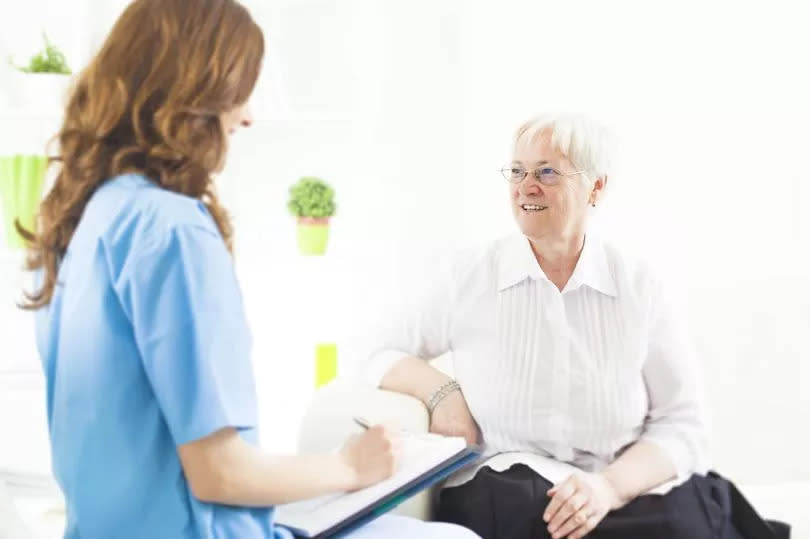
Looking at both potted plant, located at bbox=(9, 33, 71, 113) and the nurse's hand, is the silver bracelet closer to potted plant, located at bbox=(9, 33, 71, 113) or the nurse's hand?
the nurse's hand

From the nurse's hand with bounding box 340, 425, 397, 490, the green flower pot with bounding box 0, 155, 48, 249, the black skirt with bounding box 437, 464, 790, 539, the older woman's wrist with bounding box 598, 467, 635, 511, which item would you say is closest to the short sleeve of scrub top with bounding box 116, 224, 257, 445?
the nurse's hand with bounding box 340, 425, 397, 490

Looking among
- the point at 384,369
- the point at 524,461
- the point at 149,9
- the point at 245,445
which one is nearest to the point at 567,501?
the point at 524,461

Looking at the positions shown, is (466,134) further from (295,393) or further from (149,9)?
(149,9)

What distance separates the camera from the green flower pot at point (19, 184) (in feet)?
8.11

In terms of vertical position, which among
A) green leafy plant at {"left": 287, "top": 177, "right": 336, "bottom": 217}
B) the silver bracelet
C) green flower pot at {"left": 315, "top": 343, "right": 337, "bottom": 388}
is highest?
green leafy plant at {"left": 287, "top": 177, "right": 336, "bottom": 217}

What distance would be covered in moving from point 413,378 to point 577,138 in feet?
1.90

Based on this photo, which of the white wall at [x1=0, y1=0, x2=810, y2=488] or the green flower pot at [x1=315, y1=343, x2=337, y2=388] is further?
the white wall at [x1=0, y1=0, x2=810, y2=488]

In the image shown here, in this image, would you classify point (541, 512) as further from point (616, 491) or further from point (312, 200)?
point (312, 200)

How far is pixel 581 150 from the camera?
1849 mm

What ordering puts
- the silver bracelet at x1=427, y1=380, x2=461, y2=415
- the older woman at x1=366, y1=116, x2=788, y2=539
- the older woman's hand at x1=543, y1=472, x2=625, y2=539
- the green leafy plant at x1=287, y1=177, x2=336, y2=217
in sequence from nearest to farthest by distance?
1. the older woman's hand at x1=543, y1=472, x2=625, y2=539
2. the older woman at x1=366, y1=116, x2=788, y2=539
3. the silver bracelet at x1=427, y1=380, x2=461, y2=415
4. the green leafy plant at x1=287, y1=177, x2=336, y2=217

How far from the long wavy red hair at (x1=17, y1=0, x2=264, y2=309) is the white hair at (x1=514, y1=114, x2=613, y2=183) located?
86cm

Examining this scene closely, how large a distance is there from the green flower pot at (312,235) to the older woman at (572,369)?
880 millimetres

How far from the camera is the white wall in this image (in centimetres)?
287

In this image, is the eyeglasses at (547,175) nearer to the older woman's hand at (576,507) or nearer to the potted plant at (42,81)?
the older woman's hand at (576,507)
